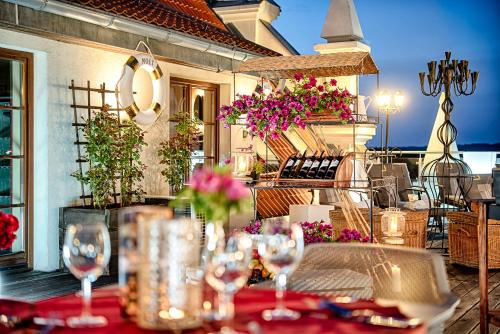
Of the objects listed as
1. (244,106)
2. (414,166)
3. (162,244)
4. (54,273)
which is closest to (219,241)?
(162,244)

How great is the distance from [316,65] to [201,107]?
4919 mm

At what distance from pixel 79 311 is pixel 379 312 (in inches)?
32.8

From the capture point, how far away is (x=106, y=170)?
25.1ft

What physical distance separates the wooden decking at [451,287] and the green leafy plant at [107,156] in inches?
37.9

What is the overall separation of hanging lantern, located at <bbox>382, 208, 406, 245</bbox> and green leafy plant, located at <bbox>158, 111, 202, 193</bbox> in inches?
115

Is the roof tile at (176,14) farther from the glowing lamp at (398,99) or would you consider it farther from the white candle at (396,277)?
the white candle at (396,277)

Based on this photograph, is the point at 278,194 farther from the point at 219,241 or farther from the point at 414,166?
the point at 219,241

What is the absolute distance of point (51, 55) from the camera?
24.5 ft

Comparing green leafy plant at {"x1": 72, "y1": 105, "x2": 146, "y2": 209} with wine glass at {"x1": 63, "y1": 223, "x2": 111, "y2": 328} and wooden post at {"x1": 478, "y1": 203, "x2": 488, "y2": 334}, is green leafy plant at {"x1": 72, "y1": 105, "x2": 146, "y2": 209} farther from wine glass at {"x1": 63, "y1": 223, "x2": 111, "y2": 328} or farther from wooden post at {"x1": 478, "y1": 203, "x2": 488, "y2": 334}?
wine glass at {"x1": 63, "y1": 223, "x2": 111, "y2": 328}

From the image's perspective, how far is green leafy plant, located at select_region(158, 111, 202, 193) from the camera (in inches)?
360

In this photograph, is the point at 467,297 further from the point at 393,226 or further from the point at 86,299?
the point at 86,299

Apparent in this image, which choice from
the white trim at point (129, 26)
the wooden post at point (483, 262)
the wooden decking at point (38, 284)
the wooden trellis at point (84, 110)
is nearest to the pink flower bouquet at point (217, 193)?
the wooden post at point (483, 262)

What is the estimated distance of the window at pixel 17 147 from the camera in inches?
282

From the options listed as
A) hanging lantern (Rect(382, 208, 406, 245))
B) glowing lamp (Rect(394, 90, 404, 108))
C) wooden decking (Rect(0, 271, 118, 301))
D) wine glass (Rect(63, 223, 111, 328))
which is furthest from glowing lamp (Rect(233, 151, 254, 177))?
glowing lamp (Rect(394, 90, 404, 108))
